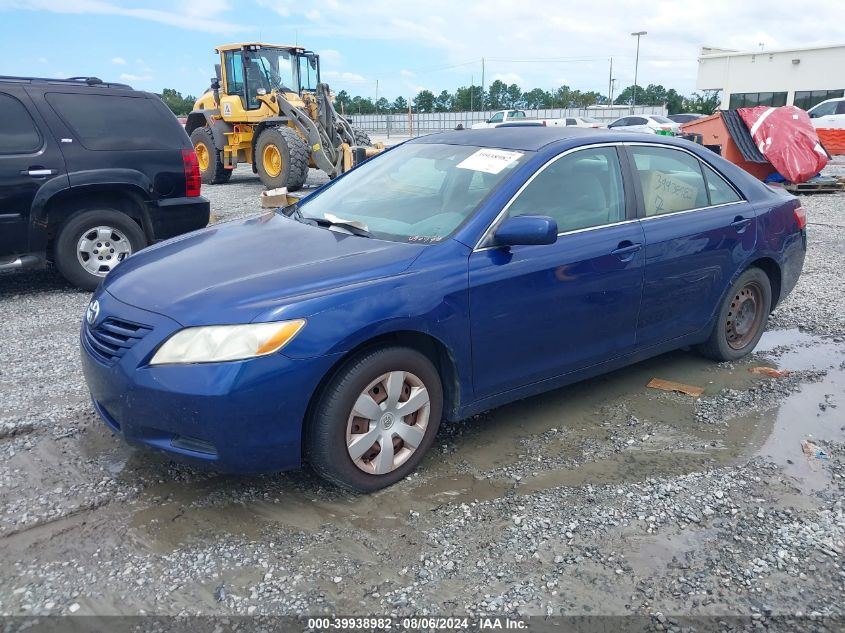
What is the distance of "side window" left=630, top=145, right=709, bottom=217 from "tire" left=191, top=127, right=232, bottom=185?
13.4 metres

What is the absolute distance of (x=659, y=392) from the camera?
14.7ft

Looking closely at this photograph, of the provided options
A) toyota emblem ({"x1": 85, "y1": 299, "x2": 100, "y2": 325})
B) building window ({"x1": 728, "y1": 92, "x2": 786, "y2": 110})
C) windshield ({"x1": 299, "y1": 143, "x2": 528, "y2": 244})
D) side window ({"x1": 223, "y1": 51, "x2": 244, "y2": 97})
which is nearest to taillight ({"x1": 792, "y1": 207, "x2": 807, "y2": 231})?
windshield ({"x1": 299, "y1": 143, "x2": 528, "y2": 244})

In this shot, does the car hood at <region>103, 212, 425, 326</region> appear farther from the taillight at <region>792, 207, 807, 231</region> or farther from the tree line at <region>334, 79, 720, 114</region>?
the tree line at <region>334, 79, 720, 114</region>

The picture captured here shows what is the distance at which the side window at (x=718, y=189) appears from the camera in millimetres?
4574

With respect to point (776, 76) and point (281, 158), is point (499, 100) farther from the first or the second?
point (281, 158)

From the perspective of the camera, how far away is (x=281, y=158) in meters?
13.9

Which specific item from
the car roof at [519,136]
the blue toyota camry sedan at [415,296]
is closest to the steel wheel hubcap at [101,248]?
the blue toyota camry sedan at [415,296]

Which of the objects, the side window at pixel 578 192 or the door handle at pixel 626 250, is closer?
the side window at pixel 578 192

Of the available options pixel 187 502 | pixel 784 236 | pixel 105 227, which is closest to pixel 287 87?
pixel 105 227

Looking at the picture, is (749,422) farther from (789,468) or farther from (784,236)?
(784,236)

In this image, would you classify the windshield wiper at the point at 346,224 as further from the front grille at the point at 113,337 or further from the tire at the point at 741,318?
the tire at the point at 741,318

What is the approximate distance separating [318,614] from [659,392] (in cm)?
286

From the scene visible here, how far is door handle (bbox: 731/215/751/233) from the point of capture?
453 cm

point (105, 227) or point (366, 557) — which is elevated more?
point (105, 227)
